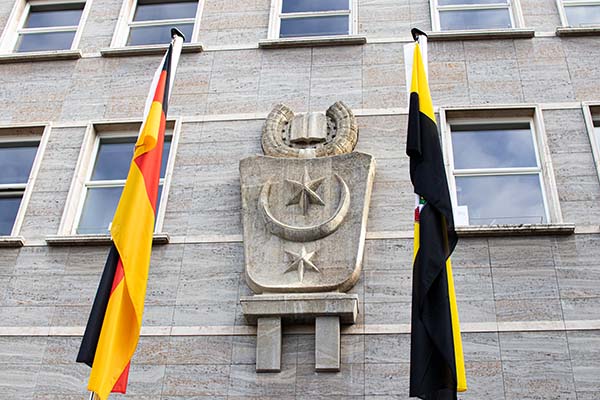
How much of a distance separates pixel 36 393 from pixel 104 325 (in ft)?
6.80

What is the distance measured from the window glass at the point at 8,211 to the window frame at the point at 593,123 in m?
8.43

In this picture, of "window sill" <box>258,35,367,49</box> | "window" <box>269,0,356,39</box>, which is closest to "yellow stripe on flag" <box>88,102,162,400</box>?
"window sill" <box>258,35,367,49</box>

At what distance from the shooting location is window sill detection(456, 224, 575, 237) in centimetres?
1059

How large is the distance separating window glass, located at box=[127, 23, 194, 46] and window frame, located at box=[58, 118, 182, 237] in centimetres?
221

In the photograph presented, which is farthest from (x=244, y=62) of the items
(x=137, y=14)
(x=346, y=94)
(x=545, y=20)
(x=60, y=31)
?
(x=545, y=20)

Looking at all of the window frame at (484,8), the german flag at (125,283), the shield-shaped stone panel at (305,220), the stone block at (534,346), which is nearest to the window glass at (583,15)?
the window frame at (484,8)

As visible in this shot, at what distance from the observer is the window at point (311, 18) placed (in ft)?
45.9

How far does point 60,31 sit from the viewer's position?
1477cm

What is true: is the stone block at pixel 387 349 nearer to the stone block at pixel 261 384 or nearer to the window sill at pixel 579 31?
the stone block at pixel 261 384

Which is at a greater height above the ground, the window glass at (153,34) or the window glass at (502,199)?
Result: the window glass at (153,34)

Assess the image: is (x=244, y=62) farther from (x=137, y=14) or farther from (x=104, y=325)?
(x=104, y=325)

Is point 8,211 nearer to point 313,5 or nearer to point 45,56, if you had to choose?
point 45,56

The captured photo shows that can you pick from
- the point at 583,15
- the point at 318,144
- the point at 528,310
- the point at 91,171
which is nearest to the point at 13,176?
the point at 91,171

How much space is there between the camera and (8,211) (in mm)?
12398
